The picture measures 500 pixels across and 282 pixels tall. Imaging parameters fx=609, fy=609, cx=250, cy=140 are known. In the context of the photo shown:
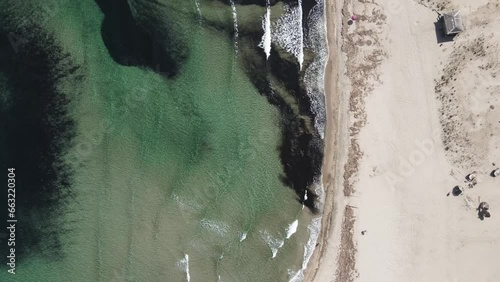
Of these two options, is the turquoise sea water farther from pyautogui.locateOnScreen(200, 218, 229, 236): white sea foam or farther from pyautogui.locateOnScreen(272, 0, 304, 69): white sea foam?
pyautogui.locateOnScreen(272, 0, 304, 69): white sea foam

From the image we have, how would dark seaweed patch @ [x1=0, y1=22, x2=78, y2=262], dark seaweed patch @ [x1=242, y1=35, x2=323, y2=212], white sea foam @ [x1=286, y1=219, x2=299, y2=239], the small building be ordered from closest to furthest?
the small building < dark seaweed patch @ [x1=0, y1=22, x2=78, y2=262] < dark seaweed patch @ [x1=242, y1=35, x2=323, y2=212] < white sea foam @ [x1=286, y1=219, x2=299, y2=239]

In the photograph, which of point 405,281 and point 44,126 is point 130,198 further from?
point 405,281

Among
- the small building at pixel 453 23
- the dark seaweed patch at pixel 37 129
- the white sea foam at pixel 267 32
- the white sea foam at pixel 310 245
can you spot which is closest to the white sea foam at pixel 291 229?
the white sea foam at pixel 310 245

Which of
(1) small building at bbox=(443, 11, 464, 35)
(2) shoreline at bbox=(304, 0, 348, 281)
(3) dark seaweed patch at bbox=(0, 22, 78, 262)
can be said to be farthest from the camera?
(2) shoreline at bbox=(304, 0, 348, 281)

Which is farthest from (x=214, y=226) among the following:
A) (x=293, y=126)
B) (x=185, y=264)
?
(x=293, y=126)

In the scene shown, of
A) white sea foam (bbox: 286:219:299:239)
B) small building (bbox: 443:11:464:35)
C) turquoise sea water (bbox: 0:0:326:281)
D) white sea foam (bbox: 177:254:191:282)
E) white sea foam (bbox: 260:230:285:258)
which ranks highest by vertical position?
small building (bbox: 443:11:464:35)

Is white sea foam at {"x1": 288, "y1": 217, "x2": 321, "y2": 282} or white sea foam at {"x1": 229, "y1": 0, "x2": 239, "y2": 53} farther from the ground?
white sea foam at {"x1": 229, "y1": 0, "x2": 239, "y2": 53}

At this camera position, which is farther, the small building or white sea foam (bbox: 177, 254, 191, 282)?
white sea foam (bbox: 177, 254, 191, 282)

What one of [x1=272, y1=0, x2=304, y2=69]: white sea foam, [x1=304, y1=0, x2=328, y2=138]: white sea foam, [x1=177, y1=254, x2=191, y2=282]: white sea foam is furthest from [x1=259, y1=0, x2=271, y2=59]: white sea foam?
[x1=177, y1=254, x2=191, y2=282]: white sea foam
